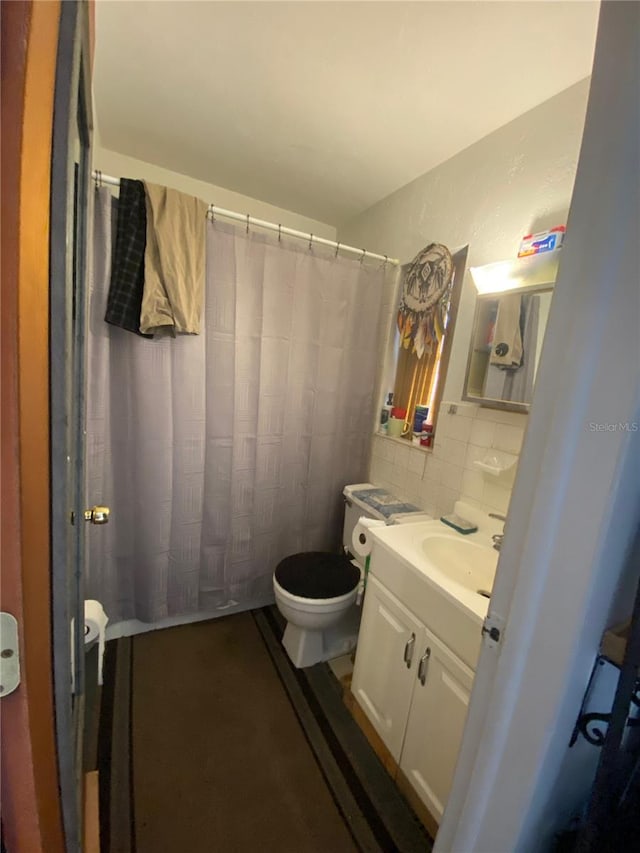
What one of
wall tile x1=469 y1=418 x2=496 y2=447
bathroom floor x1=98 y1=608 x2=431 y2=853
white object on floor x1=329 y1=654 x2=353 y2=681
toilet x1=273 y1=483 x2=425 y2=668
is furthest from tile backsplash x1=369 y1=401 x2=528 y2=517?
bathroom floor x1=98 y1=608 x2=431 y2=853

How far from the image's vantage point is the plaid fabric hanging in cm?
162

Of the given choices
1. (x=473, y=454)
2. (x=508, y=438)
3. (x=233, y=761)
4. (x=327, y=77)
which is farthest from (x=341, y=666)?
(x=327, y=77)

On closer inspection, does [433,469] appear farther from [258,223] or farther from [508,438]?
[258,223]

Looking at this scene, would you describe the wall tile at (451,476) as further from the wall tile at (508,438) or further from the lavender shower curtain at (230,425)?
the lavender shower curtain at (230,425)

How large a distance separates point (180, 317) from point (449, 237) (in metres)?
1.24

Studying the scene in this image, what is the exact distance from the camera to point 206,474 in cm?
176

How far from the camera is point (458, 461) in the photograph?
1.57 meters

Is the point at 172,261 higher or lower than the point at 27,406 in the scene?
higher

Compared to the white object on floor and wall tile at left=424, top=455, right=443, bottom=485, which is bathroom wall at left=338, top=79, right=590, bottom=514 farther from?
the white object on floor

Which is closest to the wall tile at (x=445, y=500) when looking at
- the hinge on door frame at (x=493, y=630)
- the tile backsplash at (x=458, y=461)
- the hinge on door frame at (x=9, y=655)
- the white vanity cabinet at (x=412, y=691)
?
A: the tile backsplash at (x=458, y=461)

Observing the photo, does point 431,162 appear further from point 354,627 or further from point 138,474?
point 354,627

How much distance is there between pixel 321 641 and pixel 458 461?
105 cm

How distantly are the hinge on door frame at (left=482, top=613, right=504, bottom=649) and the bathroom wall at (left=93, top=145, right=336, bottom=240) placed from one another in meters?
2.24

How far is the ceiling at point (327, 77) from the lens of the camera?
3.39ft
